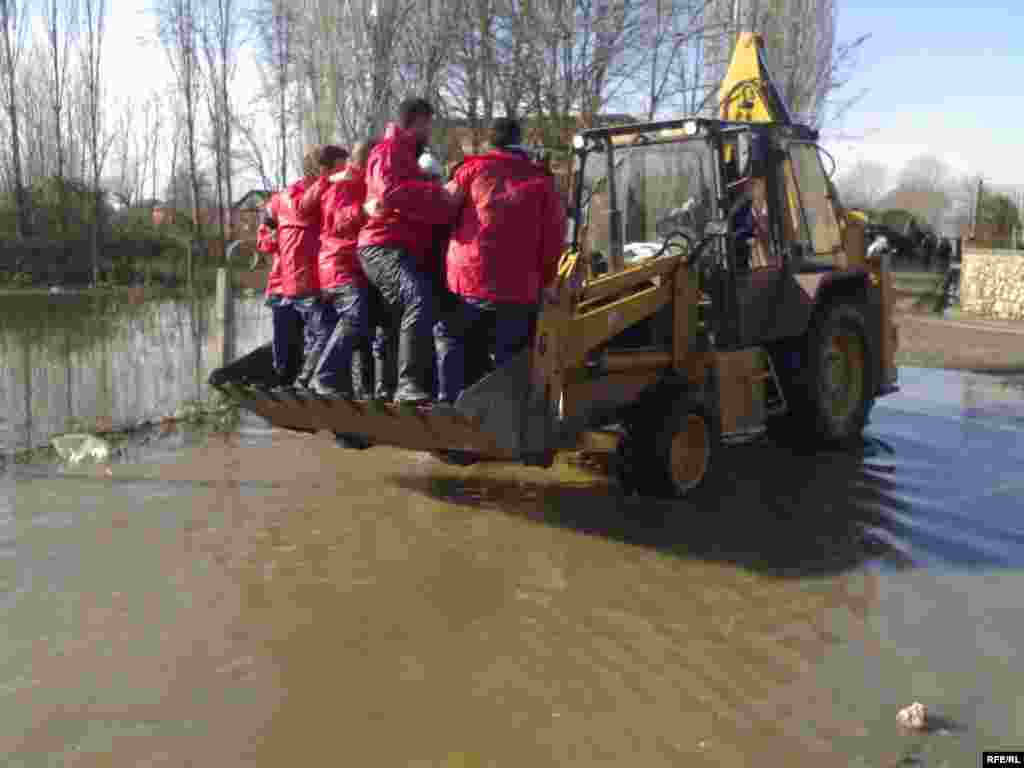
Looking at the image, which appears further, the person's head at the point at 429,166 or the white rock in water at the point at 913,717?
the person's head at the point at 429,166

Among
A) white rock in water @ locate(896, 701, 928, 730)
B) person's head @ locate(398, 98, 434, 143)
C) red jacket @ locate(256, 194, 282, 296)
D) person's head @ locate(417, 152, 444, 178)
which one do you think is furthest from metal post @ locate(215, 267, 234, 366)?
white rock in water @ locate(896, 701, 928, 730)

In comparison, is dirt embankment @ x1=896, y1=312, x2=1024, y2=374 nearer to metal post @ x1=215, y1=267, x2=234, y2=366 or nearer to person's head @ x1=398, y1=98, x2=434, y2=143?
metal post @ x1=215, y1=267, x2=234, y2=366

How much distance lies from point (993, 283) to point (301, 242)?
58.0ft

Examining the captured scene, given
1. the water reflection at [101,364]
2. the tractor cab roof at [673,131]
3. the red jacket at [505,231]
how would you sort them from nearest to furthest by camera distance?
1. the red jacket at [505,231]
2. the tractor cab roof at [673,131]
3. the water reflection at [101,364]

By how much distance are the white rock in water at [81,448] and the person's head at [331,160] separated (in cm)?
269

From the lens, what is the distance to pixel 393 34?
1188 cm

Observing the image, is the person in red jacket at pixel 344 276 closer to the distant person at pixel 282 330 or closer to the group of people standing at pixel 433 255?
the group of people standing at pixel 433 255

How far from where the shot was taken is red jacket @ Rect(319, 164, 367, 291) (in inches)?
247

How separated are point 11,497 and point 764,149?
5.57 meters

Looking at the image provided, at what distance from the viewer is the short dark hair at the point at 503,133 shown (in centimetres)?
579

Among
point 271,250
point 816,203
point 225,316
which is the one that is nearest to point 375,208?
point 271,250

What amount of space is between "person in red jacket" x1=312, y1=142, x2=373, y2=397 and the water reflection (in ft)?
9.28

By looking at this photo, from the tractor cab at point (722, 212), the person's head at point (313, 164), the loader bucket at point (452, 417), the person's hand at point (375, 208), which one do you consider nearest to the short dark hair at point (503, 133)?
the person's hand at point (375, 208)

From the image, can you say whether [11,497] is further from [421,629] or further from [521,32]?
[521,32]
